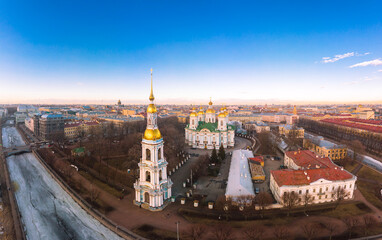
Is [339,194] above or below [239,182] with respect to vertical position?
below

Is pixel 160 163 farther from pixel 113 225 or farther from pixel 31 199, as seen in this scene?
pixel 31 199

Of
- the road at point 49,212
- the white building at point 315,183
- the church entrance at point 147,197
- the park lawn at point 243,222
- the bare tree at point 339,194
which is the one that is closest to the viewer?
the road at point 49,212

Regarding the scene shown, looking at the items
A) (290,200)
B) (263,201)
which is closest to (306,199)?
(290,200)

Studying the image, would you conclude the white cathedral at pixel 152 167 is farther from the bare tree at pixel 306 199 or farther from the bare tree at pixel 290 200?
the bare tree at pixel 306 199

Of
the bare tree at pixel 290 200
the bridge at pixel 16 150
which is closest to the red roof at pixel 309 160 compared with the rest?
the bare tree at pixel 290 200

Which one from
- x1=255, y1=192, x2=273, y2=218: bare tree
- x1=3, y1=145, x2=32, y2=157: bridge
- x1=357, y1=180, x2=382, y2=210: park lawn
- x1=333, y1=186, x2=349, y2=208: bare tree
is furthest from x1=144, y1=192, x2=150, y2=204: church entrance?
x1=3, y1=145, x2=32, y2=157: bridge

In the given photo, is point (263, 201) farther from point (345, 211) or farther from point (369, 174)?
point (369, 174)

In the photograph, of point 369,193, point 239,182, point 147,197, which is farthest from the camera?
point 239,182
